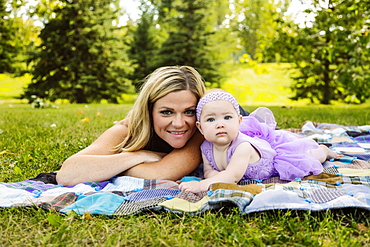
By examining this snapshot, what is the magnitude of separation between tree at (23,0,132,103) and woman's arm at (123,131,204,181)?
42.8 feet

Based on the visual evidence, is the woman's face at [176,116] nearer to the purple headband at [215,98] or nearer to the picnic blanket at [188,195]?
the purple headband at [215,98]

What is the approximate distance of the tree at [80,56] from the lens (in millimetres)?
15141

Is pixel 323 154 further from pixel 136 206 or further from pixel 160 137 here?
pixel 136 206

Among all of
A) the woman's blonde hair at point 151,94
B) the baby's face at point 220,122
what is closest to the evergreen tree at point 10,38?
the woman's blonde hair at point 151,94

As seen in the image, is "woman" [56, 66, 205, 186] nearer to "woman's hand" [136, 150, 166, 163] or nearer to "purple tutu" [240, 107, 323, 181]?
"woman's hand" [136, 150, 166, 163]

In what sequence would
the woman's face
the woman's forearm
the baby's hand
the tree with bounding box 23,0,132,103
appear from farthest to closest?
the tree with bounding box 23,0,132,103 → the woman's face → the woman's forearm → the baby's hand

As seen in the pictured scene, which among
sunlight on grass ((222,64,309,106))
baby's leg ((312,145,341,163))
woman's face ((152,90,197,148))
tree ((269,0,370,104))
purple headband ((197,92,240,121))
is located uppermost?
tree ((269,0,370,104))

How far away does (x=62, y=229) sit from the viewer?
1.77 m

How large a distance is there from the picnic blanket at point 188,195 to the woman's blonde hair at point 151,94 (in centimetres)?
42

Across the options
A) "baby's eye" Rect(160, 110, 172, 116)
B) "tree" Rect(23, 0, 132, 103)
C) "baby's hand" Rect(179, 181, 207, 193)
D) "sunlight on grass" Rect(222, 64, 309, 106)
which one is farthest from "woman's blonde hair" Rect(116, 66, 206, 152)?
"sunlight on grass" Rect(222, 64, 309, 106)

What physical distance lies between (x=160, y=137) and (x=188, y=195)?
93 cm

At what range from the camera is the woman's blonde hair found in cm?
288

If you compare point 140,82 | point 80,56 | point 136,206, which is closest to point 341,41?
point 136,206

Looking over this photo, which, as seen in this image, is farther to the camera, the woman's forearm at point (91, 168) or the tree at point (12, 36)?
the tree at point (12, 36)
